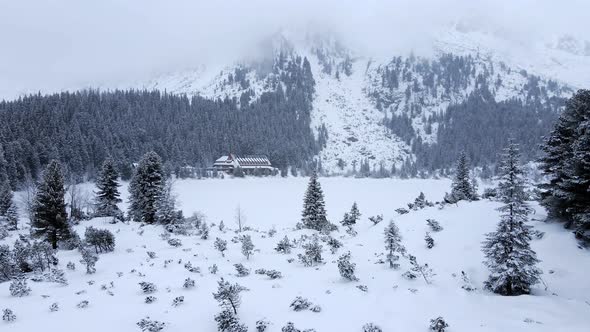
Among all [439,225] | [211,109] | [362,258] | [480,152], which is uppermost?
[211,109]

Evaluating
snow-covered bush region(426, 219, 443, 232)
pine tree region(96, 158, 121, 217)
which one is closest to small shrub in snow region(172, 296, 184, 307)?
snow-covered bush region(426, 219, 443, 232)

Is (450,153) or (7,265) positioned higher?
(450,153)

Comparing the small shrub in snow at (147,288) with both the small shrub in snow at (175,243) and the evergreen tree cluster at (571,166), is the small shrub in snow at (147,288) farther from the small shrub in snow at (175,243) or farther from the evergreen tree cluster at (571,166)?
the evergreen tree cluster at (571,166)

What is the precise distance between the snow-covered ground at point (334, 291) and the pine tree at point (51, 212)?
3839 mm

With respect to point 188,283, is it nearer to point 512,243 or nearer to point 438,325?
point 438,325

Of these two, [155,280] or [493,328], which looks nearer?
[493,328]

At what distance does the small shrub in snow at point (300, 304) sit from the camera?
52.7 ft

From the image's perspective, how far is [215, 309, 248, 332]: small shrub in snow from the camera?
13.5 meters

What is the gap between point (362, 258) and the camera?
25.4m

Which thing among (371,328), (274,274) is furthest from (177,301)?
(371,328)

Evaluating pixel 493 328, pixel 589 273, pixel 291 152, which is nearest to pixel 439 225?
pixel 589 273

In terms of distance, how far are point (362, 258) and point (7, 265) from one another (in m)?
22.1

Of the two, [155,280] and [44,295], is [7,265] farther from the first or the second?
[155,280]

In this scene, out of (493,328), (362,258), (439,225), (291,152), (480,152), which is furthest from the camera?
(480,152)
